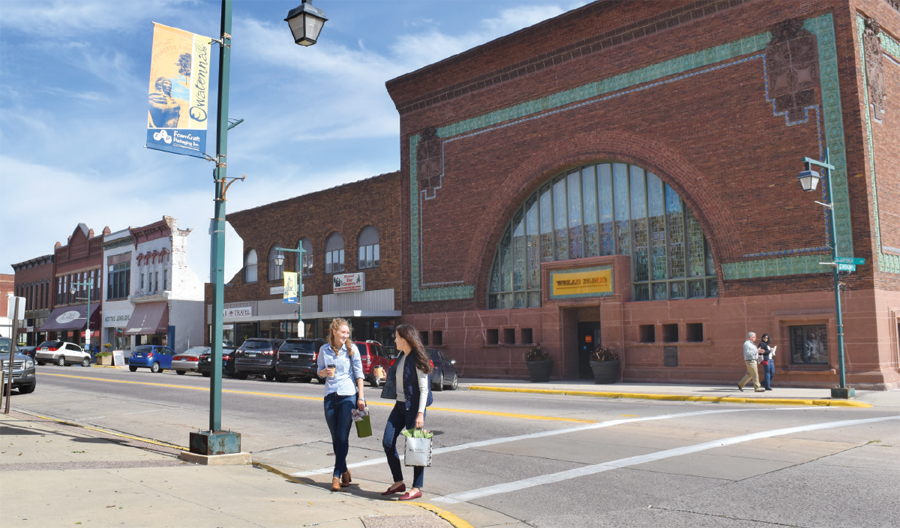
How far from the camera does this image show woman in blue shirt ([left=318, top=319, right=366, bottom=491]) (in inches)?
321

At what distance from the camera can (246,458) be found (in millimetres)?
9664

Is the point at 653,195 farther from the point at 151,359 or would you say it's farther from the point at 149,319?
the point at 149,319

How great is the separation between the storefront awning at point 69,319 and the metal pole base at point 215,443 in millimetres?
58530

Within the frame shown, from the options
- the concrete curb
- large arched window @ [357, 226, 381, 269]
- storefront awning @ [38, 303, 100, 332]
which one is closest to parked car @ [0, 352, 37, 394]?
the concrete curb

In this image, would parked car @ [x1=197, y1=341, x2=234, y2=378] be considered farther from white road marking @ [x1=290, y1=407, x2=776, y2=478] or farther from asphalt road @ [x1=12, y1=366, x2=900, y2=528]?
white road marking @ [x1=290, y1=407, x2=776, y2=478]

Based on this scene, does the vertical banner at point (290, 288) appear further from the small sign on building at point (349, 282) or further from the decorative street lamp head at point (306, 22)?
the decorative street lamp head at point (306, 22)

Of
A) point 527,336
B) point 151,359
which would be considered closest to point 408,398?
point 527,336

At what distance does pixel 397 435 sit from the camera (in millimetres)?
7773

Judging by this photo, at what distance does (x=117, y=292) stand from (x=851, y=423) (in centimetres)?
5847

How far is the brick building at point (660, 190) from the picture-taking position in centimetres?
2164

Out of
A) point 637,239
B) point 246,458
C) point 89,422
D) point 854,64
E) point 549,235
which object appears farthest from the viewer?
point 549,235

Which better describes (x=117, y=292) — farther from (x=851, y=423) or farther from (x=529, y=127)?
(x=851, y=423)

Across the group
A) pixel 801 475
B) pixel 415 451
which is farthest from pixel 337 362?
pixel 801 475

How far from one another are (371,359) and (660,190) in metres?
12.0
